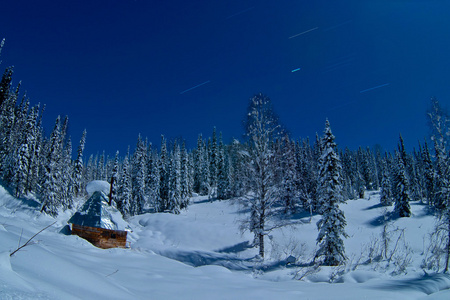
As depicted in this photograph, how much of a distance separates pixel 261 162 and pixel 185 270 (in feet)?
33.3

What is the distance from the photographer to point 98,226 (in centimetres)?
1831

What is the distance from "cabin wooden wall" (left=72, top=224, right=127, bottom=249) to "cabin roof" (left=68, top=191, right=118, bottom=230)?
32 cm

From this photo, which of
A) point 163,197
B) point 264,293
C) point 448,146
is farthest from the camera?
point 163,197

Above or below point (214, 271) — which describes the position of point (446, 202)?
above

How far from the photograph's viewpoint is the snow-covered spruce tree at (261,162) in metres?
15.9

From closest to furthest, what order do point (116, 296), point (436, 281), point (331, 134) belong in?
point (116, 296) → point (436, 281) → point (331, 134)

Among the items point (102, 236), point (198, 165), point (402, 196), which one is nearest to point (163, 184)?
point (198, 165)

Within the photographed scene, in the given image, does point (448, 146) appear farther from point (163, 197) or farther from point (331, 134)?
point (163, 197)

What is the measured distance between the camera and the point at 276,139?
669 inches

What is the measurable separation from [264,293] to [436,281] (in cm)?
497

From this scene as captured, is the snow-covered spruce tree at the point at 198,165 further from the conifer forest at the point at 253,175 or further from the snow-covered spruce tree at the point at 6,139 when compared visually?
the snow-covered spruce tree at the point at 6,139

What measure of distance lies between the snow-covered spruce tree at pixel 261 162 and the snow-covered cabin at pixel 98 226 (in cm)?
1106

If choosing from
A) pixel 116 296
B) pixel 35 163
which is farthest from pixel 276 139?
pixel 35 163

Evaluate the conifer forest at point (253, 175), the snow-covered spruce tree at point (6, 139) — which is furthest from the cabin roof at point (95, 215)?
the snow-covered spruce tree at point (6, 139)
